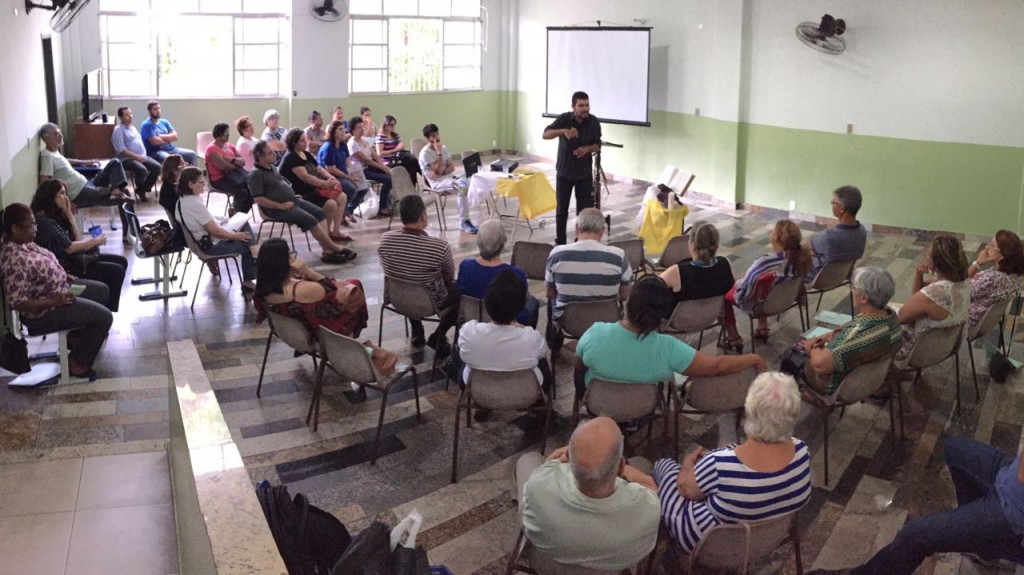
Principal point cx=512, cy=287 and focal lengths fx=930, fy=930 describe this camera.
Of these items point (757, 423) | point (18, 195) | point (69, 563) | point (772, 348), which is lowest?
point (69, 563)

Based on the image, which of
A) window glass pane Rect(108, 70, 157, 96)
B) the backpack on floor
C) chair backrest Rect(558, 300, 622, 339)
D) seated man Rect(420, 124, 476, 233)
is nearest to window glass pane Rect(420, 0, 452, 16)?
window glass pane Rect(108, 70, 157, 96)

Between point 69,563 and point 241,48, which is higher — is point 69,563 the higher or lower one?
the lower one

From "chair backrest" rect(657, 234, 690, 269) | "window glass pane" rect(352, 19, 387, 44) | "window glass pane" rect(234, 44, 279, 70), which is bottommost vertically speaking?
"chair backrest" rect(657, 234, 690, 269)

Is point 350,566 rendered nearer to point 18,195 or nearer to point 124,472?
point 124,472

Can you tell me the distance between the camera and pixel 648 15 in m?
13.1

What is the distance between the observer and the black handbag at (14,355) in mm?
5836

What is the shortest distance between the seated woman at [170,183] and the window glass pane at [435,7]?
864 cm

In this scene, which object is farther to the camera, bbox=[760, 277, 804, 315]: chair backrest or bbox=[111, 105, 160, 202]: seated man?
bbox=[111, 105, 160, 202]: seated man

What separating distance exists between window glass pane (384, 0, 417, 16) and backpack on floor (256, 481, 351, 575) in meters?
12.9

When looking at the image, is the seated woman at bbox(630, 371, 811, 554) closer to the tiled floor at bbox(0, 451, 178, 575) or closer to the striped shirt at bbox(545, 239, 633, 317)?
the striped shirt at bbox(545, 239, 633, 317)

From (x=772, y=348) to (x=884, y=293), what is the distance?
2200 millimetres

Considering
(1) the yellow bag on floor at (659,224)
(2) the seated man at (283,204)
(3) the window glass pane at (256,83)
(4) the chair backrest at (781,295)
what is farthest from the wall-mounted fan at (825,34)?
(3) the window glass pane at (256,83)

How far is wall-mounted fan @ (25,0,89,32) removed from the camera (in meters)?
9.14

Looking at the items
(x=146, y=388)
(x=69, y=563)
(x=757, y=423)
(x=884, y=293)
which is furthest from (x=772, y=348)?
(x=69, y=563)
